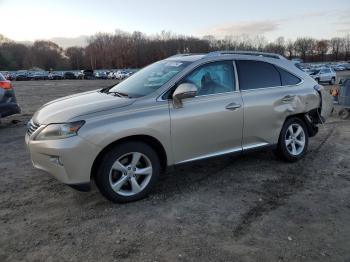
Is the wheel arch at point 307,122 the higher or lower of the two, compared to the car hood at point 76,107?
lower

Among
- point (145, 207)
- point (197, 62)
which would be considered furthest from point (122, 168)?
point (197, 62)

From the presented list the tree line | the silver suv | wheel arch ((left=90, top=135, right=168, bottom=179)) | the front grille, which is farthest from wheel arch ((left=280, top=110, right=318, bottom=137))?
the tree line

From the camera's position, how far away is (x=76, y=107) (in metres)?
4.41

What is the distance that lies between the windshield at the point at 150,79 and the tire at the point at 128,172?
79 centimetres

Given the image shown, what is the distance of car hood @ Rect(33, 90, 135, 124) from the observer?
13.8 ft

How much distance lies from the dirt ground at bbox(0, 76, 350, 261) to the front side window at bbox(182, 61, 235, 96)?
4.25 ft

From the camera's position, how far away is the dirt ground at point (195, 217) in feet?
11.2

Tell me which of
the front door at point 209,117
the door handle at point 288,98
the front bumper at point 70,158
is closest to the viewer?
the front bumper at point 70,158

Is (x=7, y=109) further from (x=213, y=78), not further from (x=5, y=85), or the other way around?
(x=213, y=78)

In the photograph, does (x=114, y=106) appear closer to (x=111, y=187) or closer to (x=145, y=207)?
(x=111, y=187)

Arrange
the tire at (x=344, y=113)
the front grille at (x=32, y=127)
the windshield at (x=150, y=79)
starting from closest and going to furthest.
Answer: the front grille at (x=32, y=127), the windshield at (x=150, y=79), the tire at (x=344, y=113)

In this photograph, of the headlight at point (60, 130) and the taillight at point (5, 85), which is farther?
the taillight at point (5, 85)

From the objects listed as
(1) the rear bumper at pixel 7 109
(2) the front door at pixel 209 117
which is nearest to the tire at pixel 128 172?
(2) the front door at pixel 209 117

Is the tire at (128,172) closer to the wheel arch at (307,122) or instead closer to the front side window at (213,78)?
the front side window at (213,78)
